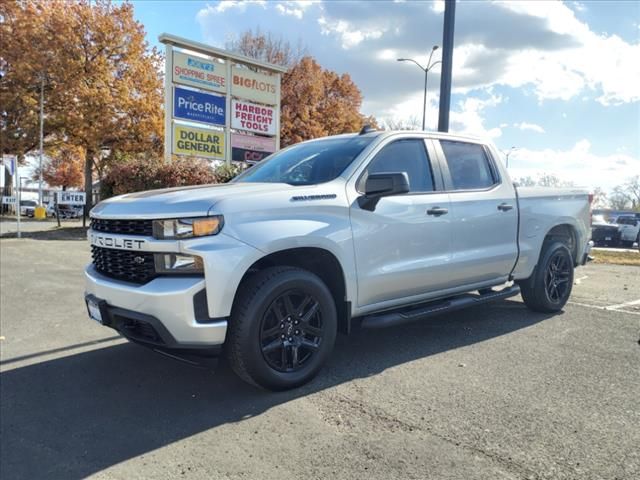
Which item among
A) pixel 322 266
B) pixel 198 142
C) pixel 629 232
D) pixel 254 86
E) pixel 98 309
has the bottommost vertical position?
pixel 629 232

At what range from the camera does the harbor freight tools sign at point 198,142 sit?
50.5 ft

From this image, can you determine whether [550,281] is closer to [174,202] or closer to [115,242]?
[174,202]

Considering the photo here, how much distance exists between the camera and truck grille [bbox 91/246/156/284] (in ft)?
11.0

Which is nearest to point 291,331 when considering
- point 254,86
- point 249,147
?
point 249,147

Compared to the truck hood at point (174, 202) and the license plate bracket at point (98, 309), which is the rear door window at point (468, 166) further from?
the license plate bracket at point (98, 309)

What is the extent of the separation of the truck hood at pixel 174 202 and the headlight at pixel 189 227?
0.04m

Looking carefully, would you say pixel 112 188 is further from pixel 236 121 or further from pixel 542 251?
pixel 542 251

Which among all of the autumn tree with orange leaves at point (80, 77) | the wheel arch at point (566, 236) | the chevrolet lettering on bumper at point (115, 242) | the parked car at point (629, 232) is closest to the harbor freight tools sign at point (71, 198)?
the autumn tree with orange leaves at point (80, 77)

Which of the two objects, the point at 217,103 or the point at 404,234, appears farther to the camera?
the point at 217,103

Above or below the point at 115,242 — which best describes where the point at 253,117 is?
above

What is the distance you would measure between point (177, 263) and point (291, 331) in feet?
3.15

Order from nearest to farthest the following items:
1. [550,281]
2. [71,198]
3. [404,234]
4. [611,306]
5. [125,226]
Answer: [125,226] → [404,234] → [550,281] → [611,306] → [71,198]

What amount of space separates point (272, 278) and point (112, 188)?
14781 mm

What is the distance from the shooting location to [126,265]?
11.6ft
